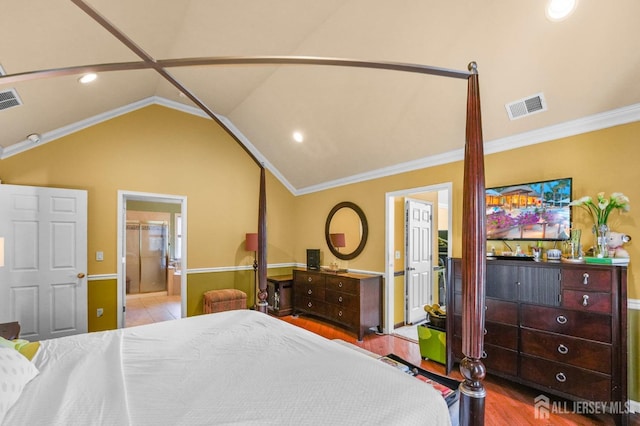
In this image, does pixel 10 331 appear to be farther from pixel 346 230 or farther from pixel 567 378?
pixel 567 378

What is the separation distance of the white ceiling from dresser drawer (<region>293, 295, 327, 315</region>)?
2392mm

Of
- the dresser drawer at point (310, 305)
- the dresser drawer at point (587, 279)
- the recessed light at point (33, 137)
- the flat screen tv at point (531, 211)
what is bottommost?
the dresser drawer at point (310, 305)

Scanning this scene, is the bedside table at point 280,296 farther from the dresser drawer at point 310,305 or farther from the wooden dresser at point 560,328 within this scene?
the wooden dresser at point 560,328

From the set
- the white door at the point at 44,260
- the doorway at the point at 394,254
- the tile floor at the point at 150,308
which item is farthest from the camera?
the tile floor at the point at 150,308

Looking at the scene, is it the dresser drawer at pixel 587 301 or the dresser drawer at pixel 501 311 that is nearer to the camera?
the dresser drawer at pixel 587 301

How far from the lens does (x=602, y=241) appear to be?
240 cm

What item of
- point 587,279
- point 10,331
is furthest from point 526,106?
point 10,331

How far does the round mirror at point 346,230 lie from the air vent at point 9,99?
4000 mm

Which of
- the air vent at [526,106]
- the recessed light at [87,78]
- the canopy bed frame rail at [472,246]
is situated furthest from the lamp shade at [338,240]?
the recessed light at [87,78]

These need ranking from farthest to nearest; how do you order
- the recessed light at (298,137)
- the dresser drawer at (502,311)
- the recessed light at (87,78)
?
1. the recessed light at (298,137)
2. the recessed light at (87,78)
3. the dresser drawer at (502,311)

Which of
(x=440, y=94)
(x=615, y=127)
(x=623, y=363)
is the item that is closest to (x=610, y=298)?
(x=623, y=363)

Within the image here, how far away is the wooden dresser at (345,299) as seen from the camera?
13.7 ft

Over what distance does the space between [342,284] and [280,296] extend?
4.62 feet

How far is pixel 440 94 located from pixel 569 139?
1.22 m
